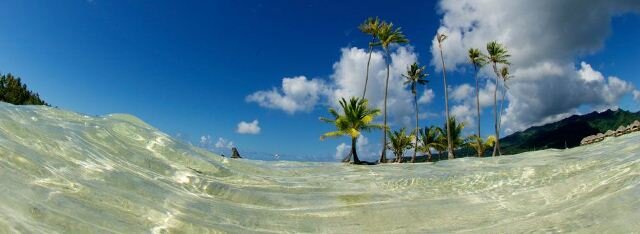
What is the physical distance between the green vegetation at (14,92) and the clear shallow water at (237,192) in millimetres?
48265

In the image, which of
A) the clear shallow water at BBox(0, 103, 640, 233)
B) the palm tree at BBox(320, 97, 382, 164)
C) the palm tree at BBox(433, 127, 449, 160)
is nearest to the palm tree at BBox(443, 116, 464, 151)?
the palm tree at BBox(433, 127, 449, 160)

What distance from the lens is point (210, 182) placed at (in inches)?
338

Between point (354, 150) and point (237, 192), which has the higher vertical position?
point (354, 150)

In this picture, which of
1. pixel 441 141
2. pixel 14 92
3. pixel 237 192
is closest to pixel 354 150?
pixel 441 141

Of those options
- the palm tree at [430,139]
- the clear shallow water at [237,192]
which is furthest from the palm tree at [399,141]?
the clear shallow water at [237,192]

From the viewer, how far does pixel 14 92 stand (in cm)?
5150

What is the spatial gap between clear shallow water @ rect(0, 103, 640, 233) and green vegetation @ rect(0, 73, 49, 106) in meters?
48.3

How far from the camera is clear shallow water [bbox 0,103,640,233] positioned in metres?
5.71

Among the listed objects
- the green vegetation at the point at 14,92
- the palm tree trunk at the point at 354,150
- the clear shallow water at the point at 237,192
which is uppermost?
the green vegetation at the point at 14,92

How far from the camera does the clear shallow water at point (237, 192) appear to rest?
225 inches

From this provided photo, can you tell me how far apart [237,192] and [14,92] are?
179 ft

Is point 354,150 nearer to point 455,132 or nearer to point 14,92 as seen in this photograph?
point 455,132

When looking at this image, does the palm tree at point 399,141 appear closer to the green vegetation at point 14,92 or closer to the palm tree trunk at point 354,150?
the palm tree trunk at point 354,150

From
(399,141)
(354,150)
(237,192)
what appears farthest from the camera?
(399,141)
